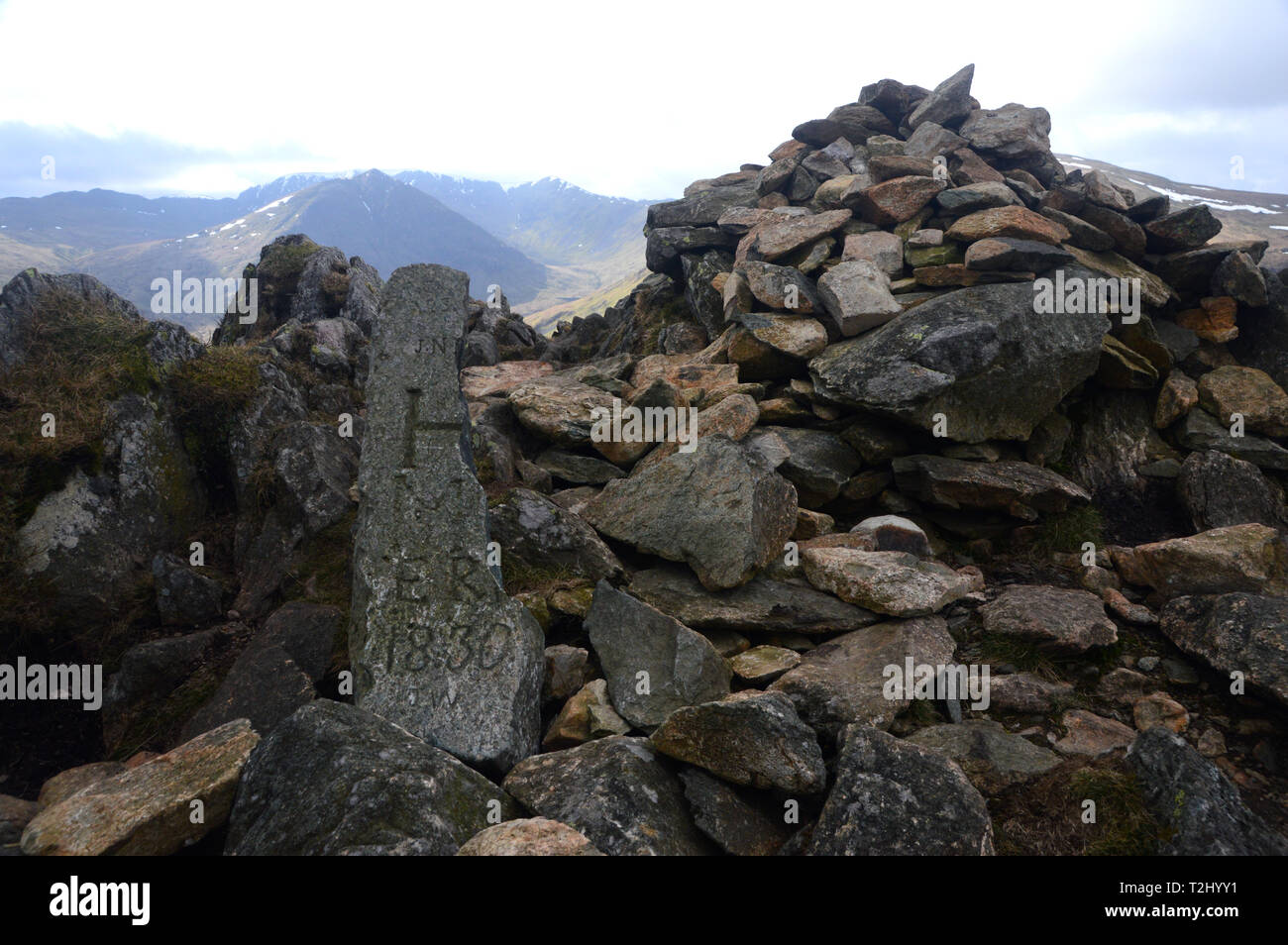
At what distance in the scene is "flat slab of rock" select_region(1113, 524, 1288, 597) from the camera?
8.68 metres

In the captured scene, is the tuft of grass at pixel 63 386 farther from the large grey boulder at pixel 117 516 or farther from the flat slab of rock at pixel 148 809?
the flat slab of rock at pixel 148 809

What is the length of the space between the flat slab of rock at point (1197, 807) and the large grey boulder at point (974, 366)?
21.0ft

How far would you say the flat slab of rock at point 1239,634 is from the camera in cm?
703

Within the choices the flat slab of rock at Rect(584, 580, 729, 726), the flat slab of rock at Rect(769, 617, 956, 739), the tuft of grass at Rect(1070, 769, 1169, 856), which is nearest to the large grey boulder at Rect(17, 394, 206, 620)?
the flat slab of rock at Rect(584, 580, 729, 726)

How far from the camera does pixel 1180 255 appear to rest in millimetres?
14570

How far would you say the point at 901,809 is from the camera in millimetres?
5496

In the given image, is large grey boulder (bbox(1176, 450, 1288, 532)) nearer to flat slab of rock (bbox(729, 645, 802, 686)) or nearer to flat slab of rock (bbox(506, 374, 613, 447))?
flat slab of rock (bbox(729, 645, 802, 686))

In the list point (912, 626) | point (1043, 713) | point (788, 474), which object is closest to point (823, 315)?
→ point (788, 474)

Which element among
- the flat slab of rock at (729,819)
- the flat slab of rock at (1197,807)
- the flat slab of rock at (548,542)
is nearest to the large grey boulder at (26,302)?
the flat slab of rock at (548,542)

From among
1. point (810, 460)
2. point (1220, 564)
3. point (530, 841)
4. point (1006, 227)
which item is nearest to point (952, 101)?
point (1006, 227)

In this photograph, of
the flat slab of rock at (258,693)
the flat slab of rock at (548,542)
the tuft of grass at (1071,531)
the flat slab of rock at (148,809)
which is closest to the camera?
the flat slab of rock at (148,809)

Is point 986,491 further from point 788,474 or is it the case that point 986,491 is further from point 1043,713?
point 1043,713

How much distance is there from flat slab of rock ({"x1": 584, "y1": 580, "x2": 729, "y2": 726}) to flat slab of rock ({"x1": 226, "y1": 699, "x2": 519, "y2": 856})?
1912 millimetres

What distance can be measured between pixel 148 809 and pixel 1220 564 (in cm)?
1246
